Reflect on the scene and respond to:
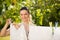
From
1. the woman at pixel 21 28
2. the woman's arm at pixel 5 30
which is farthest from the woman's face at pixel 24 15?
the woman's arm at pixel 5 30

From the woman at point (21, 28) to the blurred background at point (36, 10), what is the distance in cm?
4

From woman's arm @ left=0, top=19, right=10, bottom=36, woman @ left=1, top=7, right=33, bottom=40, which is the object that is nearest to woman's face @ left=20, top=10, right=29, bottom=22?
woman @ left=1, top=7, right=33, bottom=40

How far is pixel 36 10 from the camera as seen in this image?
1.35m

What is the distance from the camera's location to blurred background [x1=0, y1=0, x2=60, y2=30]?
4.33ft

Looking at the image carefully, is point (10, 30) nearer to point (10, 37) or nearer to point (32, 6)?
point (10, 37)

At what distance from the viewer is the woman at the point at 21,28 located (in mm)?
1381

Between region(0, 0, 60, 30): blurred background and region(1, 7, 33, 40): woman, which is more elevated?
region(0, 0, 60, 30): blurred background

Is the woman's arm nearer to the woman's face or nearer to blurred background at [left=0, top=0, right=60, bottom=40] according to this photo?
blurred background at [left=0, top=0, right=60, bottom=40]

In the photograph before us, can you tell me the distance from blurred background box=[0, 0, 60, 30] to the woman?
0.04 m

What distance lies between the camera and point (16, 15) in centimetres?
139

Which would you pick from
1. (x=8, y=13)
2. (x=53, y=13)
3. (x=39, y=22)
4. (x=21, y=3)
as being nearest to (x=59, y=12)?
(x=53, y=13)

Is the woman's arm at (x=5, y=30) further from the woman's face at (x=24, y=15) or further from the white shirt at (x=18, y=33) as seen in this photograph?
the woman's face at (x=24, y=15)

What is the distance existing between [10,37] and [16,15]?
0.21m

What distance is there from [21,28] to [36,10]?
8.6 inches
